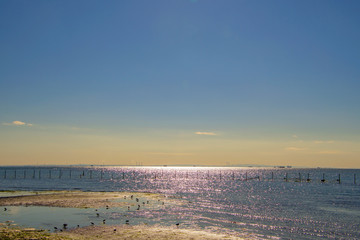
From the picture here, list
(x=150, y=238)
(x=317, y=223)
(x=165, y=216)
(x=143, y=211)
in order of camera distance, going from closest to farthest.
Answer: (x=150, y=238), (x=317, y=223), (x=165, y=216), (x=143, y=211)

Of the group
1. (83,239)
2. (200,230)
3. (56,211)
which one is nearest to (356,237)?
(200,230)

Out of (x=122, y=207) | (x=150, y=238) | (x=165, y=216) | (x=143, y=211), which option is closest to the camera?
(x=150, y=238)

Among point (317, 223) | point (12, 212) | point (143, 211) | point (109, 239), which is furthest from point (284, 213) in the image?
point (12, 212)

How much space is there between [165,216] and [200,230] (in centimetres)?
978

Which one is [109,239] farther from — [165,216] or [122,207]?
[122,207]

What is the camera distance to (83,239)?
2583 cm

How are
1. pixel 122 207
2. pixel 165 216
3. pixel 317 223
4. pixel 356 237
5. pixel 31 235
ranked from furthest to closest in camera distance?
pixel 122 207
pixel 165 216
pixel 317 223
pixel 356 237
pixel 31 235

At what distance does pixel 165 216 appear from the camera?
134ft

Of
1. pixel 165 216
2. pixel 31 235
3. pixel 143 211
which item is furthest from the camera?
pixel 143 211

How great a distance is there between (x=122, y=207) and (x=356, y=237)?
32499 millimetres

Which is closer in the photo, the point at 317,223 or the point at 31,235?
the point at 31,235

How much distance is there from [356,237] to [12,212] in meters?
41.6

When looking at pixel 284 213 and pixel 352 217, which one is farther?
pixel 284 213

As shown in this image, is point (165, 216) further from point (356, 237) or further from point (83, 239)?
point (356, 237)
